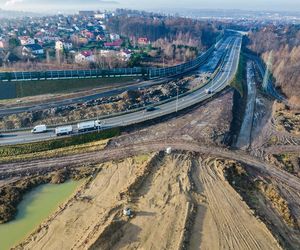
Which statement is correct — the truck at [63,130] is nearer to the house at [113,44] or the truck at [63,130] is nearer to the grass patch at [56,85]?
the grass patch at [56,85]

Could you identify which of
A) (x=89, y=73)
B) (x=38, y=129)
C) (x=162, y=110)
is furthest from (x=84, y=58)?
(x=38, y=129)

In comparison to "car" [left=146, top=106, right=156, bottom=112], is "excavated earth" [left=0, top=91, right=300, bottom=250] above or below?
below

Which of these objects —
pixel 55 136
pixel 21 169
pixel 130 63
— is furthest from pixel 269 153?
pixel 130 63

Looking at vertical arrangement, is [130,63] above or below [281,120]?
above

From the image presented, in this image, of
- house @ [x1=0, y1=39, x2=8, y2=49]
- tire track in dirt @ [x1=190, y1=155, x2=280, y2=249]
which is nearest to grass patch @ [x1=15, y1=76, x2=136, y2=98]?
tire track in dirt @ [x1=190, y1=155, x2=280, y2=249]

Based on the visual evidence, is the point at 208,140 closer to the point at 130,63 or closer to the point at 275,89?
the point at 130,63

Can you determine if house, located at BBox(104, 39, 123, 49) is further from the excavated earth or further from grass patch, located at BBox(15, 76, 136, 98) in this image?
the excavated earth

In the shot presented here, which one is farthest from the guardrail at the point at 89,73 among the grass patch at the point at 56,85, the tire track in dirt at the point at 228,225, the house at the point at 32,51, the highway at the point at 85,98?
the tire track in dirt at the point at 228,225

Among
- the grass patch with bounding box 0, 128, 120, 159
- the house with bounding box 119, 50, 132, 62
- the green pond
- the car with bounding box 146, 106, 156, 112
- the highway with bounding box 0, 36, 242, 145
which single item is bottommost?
the green pond

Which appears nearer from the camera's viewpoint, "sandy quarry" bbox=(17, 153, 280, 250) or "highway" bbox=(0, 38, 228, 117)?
"sandy quarry" bbox=(17, 153, 280, 250)
